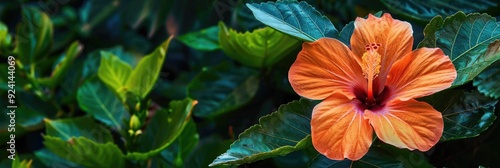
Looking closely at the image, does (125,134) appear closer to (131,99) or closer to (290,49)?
(131,99)

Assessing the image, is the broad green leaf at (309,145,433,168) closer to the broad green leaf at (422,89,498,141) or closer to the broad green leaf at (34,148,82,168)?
the broad green leaf at (422,89,498,141)

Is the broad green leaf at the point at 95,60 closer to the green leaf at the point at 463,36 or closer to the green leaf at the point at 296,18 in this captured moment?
the green leaf at the point at 296,18

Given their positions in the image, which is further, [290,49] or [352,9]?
[352,9]

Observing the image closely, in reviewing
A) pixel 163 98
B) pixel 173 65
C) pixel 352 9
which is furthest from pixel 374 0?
pixel 173 65

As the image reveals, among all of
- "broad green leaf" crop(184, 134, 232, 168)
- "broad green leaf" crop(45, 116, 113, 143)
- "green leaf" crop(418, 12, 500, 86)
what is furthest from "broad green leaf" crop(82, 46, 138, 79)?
"green leaf" crop(418, 12, 500, 86)

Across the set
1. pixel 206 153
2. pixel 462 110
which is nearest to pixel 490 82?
pixel 462 110

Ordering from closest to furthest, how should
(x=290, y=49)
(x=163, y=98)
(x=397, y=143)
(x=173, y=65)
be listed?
(x=397, y=143) < (x=290, y=49) < (x=163, y=98) < (x=173, y=65)
